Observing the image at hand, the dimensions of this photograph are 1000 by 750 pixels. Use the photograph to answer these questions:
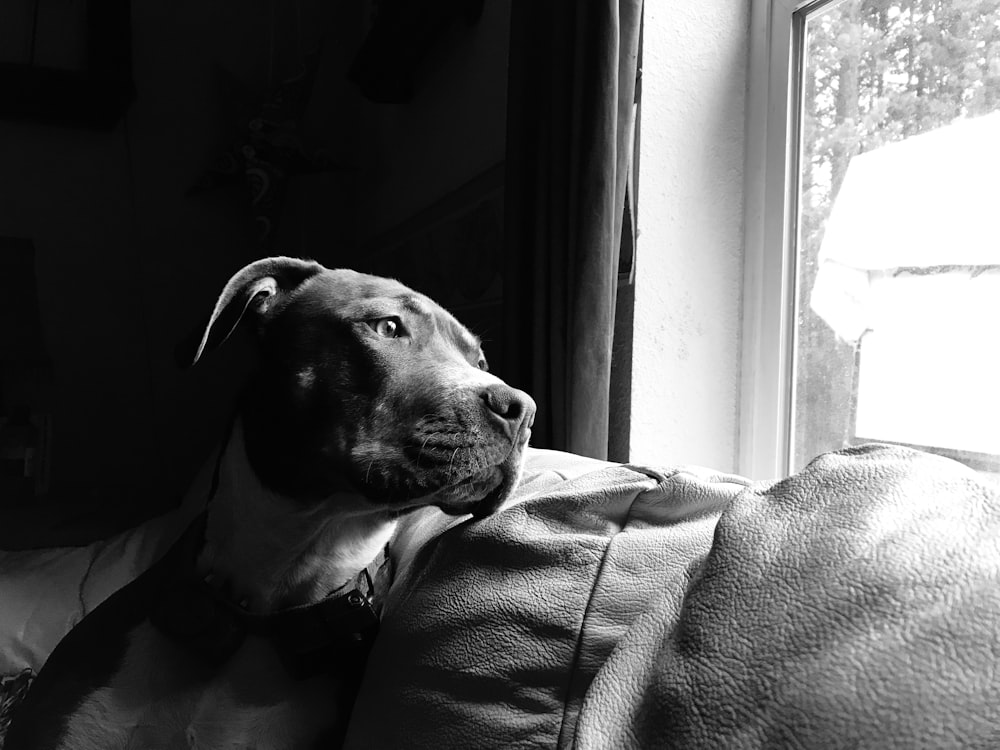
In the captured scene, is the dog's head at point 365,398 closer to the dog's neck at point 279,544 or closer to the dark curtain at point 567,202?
the dog's neck at point 279,544

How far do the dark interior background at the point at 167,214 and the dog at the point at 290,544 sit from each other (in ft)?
6.80

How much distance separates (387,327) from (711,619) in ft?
2.37

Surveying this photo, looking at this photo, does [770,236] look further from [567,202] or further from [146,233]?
[146,233]

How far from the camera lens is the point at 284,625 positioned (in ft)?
3.34

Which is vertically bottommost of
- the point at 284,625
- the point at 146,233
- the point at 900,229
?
the point at 284,625

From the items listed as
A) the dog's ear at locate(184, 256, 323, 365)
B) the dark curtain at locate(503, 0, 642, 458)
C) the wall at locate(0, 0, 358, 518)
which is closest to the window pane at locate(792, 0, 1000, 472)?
the dark curtain at locate(503, 0, 642, 458)

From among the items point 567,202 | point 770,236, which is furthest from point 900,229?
point 567,202

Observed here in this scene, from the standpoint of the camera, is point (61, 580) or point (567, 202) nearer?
point (567, 202)

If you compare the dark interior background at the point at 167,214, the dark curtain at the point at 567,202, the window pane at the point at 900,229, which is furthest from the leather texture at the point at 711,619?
the dark interior background at the point at 167,214

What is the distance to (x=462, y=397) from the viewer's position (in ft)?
3.43

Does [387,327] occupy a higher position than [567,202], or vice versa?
[567,202]

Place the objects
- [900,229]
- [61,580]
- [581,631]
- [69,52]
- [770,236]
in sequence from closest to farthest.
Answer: [581,631] < [900,229] < [770,236] < [61,580] < [69,52]

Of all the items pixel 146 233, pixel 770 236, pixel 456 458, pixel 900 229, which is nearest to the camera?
pixel 456 458

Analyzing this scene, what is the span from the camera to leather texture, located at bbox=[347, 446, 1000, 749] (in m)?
0.45
